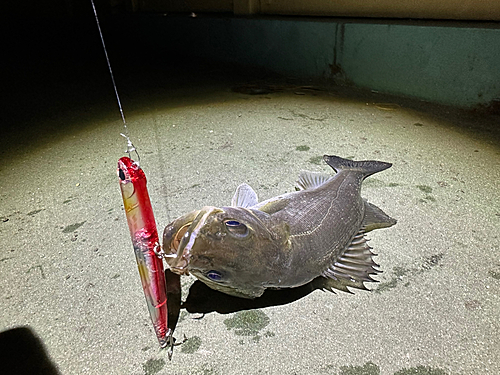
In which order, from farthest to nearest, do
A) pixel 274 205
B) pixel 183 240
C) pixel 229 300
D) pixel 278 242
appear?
pixel 274 205 → pixel 229 300 → pixel 278 242 → pixel 183 240

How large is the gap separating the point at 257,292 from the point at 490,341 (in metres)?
1.17

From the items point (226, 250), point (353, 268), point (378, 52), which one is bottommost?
point (353, 268)

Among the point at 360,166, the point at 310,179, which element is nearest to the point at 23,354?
the point at 310,179

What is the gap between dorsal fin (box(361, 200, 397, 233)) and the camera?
2260 mm

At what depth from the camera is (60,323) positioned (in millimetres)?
1785

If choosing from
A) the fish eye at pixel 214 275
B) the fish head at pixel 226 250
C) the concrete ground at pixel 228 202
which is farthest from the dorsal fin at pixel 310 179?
the fish eye at pixel 214 275

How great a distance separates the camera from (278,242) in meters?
1.61

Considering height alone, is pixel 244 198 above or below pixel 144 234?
below

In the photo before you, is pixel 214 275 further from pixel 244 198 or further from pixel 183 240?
pixel 244 198

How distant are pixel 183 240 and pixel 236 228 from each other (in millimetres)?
227

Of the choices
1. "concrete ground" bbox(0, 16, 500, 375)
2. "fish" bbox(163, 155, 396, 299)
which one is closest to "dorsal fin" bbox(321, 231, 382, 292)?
"fish" bbox(163, 155, 396, 299)

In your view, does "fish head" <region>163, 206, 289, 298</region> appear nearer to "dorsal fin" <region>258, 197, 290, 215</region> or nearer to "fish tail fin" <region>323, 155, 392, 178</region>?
"dorsal fin" <region>258, 197, 290, 215</region>

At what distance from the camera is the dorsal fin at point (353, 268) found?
6.01 ft

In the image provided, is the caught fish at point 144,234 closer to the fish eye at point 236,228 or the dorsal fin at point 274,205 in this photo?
the fish eye at point 236,228
